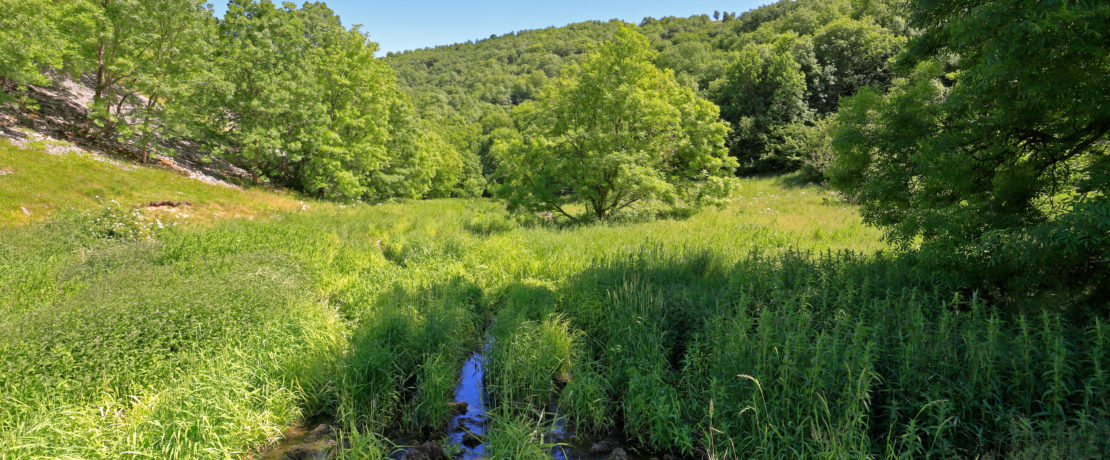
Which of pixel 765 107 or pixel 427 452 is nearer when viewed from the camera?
pixel 427 452

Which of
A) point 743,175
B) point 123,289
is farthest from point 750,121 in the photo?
point 123,289

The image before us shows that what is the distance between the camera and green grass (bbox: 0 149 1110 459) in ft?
12.8

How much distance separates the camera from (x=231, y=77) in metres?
22.2

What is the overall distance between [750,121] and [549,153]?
1066 inches

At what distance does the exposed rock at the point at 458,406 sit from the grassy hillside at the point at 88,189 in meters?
13.5

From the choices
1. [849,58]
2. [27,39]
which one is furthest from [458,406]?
[849,58]

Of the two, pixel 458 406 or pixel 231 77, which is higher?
pixel 231 77

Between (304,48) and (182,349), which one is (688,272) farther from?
(304,48)

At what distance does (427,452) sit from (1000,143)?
26.9ft

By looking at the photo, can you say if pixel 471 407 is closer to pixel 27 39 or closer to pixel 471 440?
pixel 471 440

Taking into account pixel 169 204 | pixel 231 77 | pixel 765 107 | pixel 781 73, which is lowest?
pixel 169 204

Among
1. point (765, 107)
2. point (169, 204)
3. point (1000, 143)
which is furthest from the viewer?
point (765, 107)

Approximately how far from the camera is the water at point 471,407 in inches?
188

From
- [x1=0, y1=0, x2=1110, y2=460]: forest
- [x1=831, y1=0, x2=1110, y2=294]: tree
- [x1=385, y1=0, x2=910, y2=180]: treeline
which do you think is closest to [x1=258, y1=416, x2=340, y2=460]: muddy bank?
[x1=0, y1=0, x2=1110, y2=460]: forest
